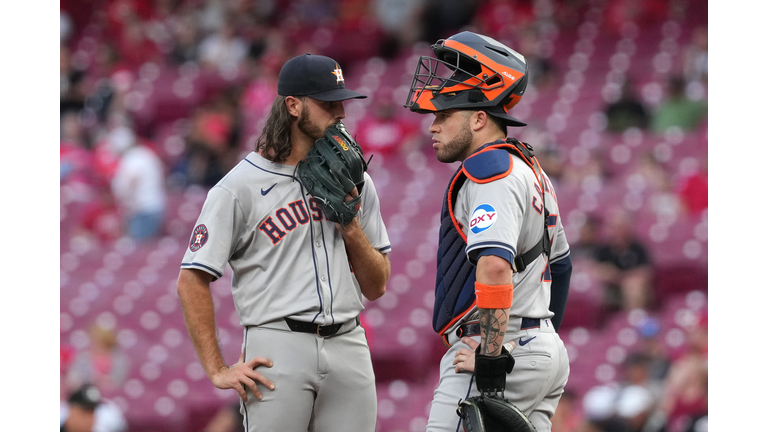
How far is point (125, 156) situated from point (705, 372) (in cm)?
667

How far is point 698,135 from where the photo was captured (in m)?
8.99

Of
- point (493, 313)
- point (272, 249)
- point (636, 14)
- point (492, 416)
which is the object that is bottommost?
point (492, 416)

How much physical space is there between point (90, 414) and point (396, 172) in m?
4.53

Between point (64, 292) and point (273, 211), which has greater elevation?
point (273, 211)

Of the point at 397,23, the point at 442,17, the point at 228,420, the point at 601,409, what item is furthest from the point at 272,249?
the point at 397,23

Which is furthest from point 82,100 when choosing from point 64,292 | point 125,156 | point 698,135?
point 698,135

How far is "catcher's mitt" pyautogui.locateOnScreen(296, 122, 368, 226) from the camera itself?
3.16 m

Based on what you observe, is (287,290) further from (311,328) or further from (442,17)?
(442,17)

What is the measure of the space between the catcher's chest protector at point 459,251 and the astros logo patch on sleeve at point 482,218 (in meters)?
0.11

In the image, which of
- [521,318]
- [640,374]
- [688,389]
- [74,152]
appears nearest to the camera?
[521,318]

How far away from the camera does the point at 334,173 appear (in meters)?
3.18

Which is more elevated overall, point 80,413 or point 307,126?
point 307,126

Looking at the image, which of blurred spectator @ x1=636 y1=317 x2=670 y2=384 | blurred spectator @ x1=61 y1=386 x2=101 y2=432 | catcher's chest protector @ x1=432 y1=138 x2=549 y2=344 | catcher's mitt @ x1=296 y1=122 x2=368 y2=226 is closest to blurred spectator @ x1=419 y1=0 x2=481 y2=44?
blurred spectator @ x1=636 y1=317 x2=670 y2=384

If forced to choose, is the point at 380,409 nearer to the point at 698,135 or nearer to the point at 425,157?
the point at 425,157
